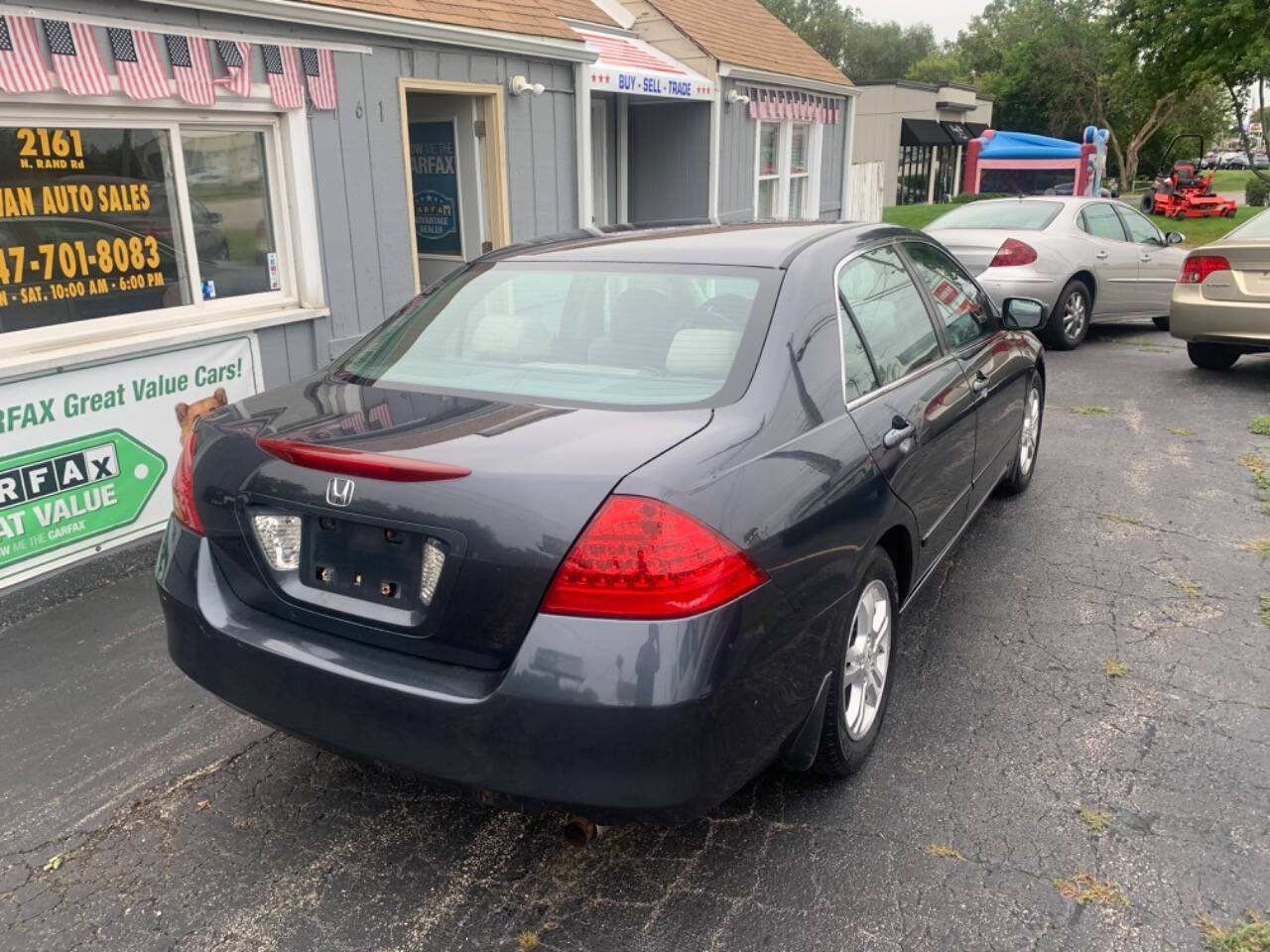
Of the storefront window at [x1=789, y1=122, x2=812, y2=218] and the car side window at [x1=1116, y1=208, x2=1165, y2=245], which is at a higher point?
the storefront window at [x1=789, y1=122, x2=812, y2=218]

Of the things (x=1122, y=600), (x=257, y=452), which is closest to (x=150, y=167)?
(x=257, y=452)

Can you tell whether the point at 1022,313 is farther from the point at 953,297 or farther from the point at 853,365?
the point at 853,365

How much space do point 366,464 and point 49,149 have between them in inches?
143

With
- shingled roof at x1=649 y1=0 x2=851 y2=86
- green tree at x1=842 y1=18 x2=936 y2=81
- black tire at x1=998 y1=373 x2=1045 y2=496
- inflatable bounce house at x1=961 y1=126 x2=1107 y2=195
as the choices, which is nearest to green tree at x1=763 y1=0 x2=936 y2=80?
green tree at x1=842 y1=18 x2=936 y2=81

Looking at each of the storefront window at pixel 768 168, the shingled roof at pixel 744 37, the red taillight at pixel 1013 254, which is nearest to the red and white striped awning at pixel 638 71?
the shingled roof at pixel 744 37

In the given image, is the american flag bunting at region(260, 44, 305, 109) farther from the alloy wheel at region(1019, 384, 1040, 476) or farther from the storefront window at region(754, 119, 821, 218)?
the storefront window at region(754, 119, 821, 218)

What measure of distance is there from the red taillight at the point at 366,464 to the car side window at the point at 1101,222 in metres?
9.16

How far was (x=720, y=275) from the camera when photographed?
9.64 ft

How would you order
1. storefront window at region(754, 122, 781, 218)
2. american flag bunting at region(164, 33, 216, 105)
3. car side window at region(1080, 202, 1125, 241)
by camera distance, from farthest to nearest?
storefront window at region(754, 122, 781, 218) → car side window at region(1080, 202, 1125, 241) → american flag bunting at region(164, 33, 216, 105)

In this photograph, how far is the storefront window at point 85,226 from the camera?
4.58 m

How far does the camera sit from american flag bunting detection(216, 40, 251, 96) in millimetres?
5230

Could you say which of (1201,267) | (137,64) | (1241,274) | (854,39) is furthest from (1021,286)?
(854,39)

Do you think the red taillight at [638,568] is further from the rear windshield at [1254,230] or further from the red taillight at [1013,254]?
the red taillight at [1013,254]

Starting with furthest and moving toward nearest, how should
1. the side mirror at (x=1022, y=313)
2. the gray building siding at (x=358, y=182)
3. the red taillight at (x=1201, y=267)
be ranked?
the red taillight at (x=1201, y=267), the gray building siding at (x=358, y=182), the side mirror at (x=1022, y=313)
